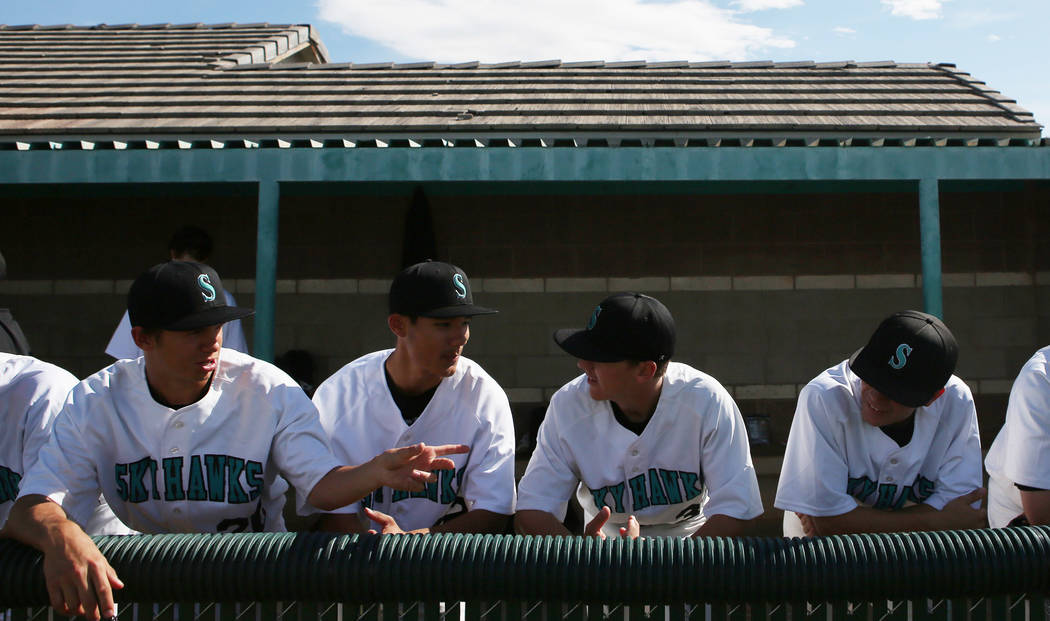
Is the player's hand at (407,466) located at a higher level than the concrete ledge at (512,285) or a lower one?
lower

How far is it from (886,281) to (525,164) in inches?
150

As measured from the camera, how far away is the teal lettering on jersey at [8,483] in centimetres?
252

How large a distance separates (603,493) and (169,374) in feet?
4.72

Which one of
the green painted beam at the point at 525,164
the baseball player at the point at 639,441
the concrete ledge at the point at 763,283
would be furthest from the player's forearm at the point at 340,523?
the concrete ledge at the point at 763,283

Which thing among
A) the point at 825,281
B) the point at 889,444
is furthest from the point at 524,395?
the point at 889,444

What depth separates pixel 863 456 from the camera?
2734 mm

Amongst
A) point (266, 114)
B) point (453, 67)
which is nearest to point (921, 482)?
point (266, 114)

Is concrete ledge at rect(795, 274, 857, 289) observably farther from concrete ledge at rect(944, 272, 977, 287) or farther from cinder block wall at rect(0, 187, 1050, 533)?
concrete ledge at rect(944, 272, 977, 287)

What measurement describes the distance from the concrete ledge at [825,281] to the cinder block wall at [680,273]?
13 mm

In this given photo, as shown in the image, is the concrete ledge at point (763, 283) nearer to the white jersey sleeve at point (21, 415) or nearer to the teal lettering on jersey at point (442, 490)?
the teal lettering on jersey at point (442, 490)

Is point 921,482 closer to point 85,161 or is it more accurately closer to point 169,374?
point 169,374

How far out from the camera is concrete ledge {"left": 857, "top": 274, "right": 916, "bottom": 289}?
782 centimetres

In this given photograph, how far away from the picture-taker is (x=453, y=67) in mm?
9883

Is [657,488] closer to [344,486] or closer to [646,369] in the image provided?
[646,369]
